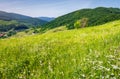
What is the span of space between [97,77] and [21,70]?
3.15 metres

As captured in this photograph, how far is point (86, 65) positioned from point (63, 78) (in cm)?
94

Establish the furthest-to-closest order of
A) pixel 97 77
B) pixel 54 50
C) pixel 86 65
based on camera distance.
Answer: pixel 54 50 → pixel 86 65 → pixel 97 77

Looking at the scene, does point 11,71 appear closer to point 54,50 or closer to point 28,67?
point 28,67

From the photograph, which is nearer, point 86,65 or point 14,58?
point 86,65

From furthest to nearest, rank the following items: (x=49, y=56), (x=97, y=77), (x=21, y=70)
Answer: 1. (x=49, y=56)
2. (x=21, y=70)
3. (x=97, y=77)

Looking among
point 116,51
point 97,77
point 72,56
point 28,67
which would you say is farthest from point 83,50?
point 97,77

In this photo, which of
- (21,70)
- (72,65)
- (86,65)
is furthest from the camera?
(21,70)

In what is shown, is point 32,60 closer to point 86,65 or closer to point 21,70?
point 21,70

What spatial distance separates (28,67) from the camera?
7.89 m

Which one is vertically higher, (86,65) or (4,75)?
(86,65)

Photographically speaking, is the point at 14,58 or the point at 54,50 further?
the point at 54,50

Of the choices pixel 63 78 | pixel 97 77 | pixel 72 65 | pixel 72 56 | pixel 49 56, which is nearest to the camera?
pixel 97 77

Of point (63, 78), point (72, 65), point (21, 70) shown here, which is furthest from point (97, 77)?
point (21, 70)

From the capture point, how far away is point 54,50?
9891mm
